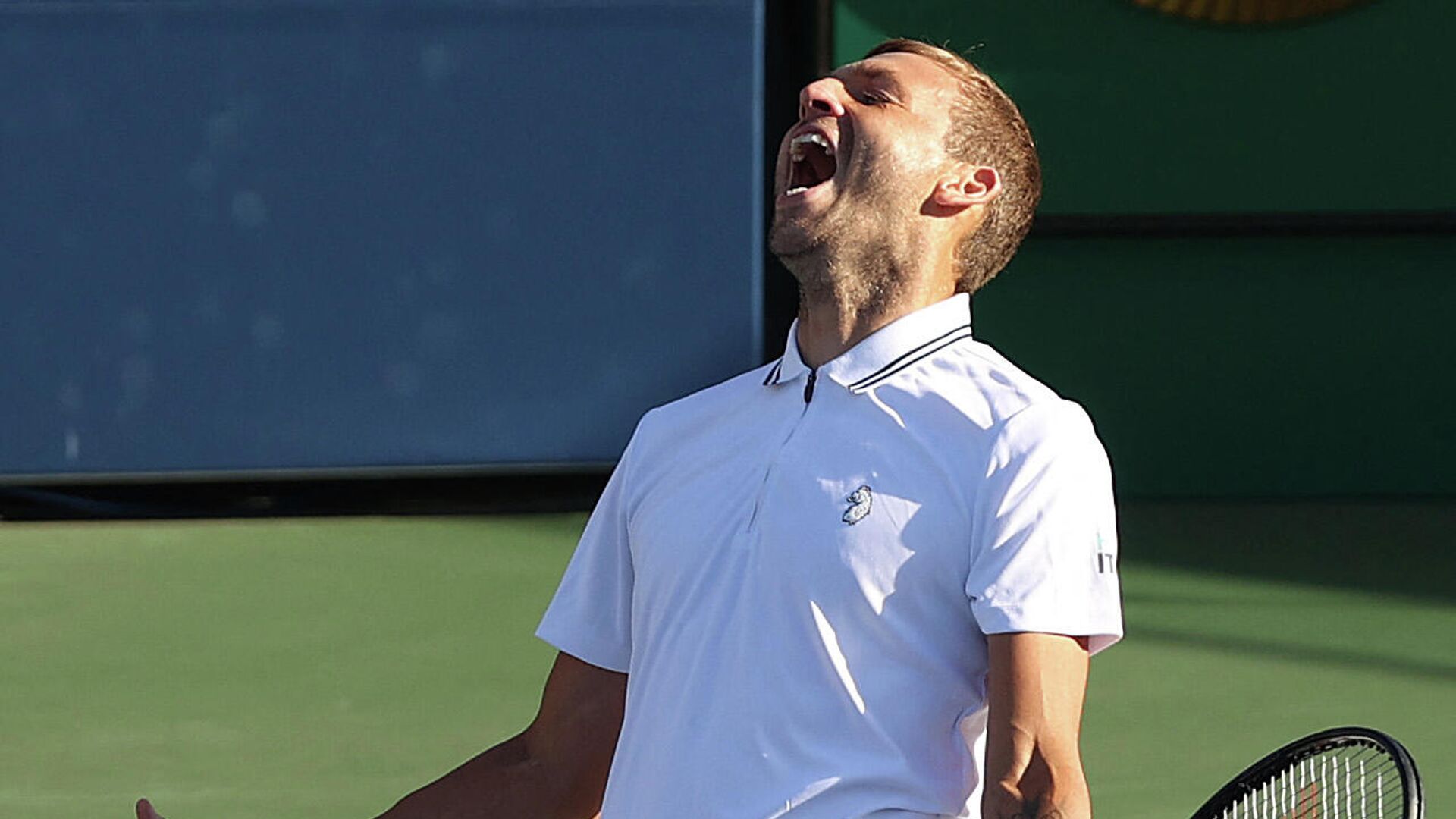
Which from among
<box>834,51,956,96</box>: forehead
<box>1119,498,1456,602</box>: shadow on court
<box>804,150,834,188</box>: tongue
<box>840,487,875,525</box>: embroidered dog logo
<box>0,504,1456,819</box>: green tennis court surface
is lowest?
<box>1119,498,1456,602</box>: shadow on court

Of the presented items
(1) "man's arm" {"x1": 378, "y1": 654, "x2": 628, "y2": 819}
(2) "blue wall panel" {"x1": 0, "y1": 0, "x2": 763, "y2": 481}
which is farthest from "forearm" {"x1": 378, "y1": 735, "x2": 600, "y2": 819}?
(2) "blue wall panel" {"x1": 0, "y1": 0, "x2": 763, "y2": 481}

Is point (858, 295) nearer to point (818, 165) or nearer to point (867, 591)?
point (818, 165)

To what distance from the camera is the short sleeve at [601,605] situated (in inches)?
79.7

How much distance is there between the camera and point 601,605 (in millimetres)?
2029

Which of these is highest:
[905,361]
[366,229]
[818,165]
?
[818,165]

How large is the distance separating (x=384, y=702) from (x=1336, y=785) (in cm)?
254

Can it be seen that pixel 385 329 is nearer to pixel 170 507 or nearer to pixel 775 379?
pixel 170 507

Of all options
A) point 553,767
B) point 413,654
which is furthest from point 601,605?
point 413,654

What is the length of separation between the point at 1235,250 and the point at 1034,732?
4.95m

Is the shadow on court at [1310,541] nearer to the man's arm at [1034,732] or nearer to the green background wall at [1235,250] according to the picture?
the green background wall at [1235,250]

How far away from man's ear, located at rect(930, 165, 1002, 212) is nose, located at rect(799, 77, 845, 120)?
0.11 meters

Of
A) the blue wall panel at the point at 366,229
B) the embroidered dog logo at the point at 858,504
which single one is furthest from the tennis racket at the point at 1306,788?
the blue wall panel at the point at 366,229

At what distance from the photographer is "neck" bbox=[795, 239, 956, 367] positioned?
191 cm

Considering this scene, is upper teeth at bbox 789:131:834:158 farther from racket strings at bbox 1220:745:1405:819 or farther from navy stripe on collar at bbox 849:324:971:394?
racket strings at bbox 1220:745:1405:819
